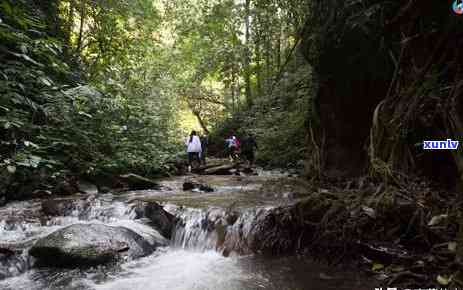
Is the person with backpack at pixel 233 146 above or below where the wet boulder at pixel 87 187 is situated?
above

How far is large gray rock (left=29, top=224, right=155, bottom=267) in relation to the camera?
470 cm

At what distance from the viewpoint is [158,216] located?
6578mm

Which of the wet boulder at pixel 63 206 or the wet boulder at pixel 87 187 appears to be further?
the wet boulder at pixel 87 187

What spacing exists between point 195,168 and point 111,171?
4741 mm

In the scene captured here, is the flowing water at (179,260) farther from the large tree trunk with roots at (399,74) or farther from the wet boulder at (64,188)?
the large tree trunk with roots at (399,74)

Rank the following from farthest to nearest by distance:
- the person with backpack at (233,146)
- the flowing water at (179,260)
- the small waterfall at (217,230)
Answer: the person with backpack at (233,146)
the small waterfall at (217,230)
the flowing water at (179,260)

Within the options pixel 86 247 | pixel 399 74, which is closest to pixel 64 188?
pixel 86 247

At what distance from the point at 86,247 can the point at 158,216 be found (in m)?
1.86

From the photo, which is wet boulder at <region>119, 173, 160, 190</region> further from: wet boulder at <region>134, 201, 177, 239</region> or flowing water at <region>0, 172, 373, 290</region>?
wet boulder at <region>134, 201, 177, 239</region>

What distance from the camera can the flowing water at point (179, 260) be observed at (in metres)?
4.17

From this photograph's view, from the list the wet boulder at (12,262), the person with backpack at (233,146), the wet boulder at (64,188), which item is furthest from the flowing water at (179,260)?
the person with backpack at (233,146)

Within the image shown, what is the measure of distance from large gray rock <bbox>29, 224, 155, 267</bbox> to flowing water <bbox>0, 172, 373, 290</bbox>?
133 millimetres

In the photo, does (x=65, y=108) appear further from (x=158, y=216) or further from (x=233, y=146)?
(x=233, y=146)

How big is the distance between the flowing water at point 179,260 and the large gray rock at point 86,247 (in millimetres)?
133
